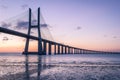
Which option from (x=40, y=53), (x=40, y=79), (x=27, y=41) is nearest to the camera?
(x=40, y=79)

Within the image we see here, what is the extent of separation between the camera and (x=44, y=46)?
7325cm

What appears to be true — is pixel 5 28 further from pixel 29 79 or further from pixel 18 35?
pixel 29 79

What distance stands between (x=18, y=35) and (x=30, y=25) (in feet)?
53.5

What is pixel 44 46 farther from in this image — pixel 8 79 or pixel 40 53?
pixel 8 79

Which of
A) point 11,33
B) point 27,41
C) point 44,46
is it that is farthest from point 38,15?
point 11,33

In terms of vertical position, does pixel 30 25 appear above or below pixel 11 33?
above

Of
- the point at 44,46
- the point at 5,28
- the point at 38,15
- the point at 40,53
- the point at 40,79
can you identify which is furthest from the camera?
the point at 44,46

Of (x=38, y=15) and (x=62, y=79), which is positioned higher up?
(x=38, y=15)

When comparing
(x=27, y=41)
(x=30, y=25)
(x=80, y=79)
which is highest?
(x=30, y=25)

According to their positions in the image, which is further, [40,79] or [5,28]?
[5,28]

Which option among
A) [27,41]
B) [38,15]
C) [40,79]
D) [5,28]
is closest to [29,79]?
[40,79]

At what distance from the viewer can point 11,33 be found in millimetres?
41188

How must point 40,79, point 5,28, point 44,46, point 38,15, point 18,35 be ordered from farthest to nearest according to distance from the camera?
1. point 44,46
2. point 38,15
3. point 18,35
4. point 5,28
5. point 40,79

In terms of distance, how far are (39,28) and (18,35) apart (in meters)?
15.3
